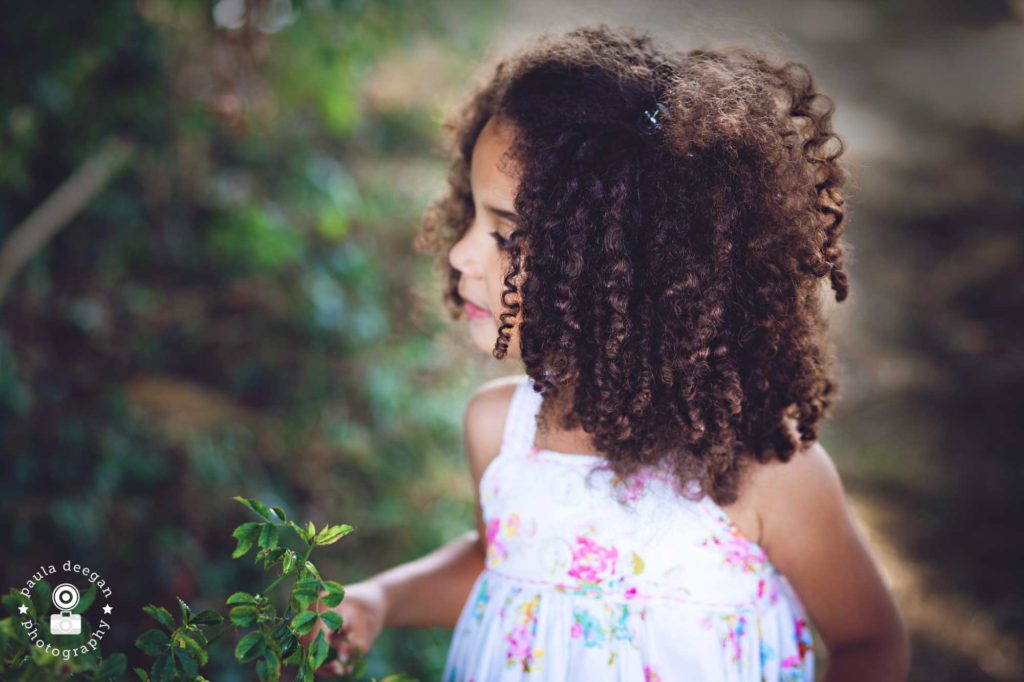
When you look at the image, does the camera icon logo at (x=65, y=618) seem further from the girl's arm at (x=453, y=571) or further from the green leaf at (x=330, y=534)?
the girl's arm at (x=453, y=571)

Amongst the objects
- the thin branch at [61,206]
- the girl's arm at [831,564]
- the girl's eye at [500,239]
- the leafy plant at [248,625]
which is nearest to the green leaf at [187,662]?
the leafy plant at [248,625]

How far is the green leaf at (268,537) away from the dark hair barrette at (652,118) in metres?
0.68

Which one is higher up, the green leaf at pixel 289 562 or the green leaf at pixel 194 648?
the green leaf at pixel 289 562

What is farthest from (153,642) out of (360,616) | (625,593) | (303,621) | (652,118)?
(652,118)

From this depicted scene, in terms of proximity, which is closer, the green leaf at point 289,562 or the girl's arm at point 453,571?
the green leaf at point 289,562

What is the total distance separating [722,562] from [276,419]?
1602mm

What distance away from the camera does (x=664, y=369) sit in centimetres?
111

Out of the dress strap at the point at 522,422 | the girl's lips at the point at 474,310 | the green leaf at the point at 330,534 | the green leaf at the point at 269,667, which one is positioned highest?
the girl's lips at the point at 474,310

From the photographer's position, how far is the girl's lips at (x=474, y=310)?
1.28 meters

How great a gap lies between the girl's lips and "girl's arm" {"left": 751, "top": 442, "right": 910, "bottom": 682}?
1.51 ft

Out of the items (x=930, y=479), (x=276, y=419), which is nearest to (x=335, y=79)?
(x=276, y=419)

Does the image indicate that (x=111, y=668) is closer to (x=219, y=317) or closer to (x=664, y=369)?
(x=664, y=369)

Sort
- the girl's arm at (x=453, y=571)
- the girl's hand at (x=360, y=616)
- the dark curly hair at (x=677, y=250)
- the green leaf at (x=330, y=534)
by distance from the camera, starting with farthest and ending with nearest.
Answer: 1. the girl's arm at (x=453, y=571)
2. the girl's hand at (x=360, y=616)
3. the dark curly hair at (x=677, y=250)
4. the green leaf at (x=330, y=534)

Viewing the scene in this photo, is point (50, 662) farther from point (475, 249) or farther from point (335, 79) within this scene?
point (335, 79)
